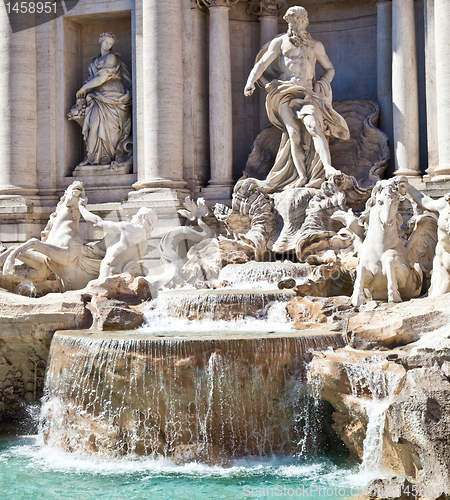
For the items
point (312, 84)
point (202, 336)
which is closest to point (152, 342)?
point (202, 336)

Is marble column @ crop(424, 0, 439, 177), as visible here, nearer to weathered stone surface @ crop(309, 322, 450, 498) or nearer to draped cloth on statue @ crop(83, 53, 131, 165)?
weathered stone surface @ crop(309, 322, 450, 498)

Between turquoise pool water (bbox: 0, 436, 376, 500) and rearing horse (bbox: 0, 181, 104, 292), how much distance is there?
160 inches

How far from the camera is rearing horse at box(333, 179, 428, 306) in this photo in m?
9.53

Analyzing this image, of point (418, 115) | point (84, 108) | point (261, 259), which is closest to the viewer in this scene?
point (261, 259)

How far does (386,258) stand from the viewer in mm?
9562

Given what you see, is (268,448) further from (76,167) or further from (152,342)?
(76,167)

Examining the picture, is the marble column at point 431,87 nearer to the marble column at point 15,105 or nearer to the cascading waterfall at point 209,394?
the cascading waterfall at point 209,394

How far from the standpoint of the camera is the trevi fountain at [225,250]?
25.5 ft

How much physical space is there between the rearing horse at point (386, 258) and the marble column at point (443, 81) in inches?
113

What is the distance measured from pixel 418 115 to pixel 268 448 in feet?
24.6

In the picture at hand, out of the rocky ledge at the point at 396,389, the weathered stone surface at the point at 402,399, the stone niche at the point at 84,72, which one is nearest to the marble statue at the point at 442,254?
the rocky ledge at the point at 396,389

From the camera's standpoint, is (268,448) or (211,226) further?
(211,226)

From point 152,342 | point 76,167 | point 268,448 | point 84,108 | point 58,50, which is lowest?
point 268,448

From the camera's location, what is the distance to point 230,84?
14062 millimetres
